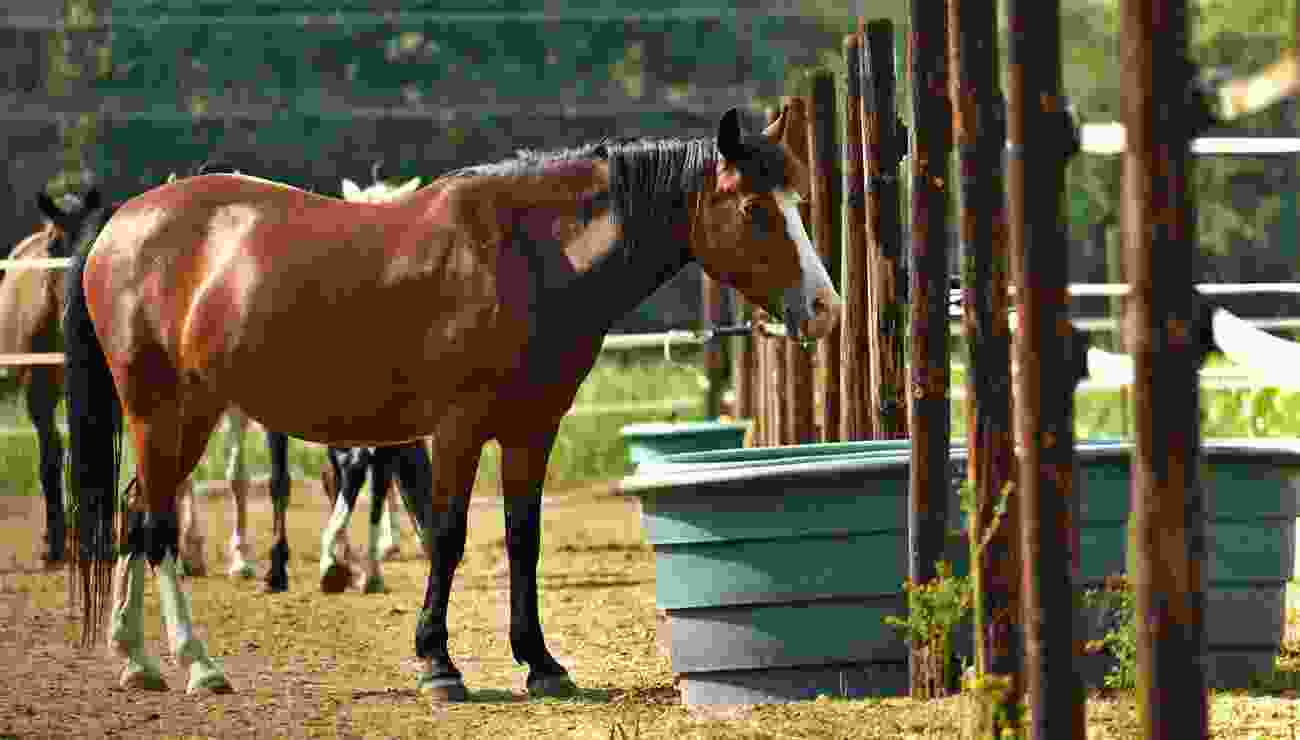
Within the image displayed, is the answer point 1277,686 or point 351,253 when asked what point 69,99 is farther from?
point 1277,686

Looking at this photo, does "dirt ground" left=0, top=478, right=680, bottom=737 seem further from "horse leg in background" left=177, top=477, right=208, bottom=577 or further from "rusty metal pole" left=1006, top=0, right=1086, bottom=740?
"rusty metal pole" left=1006, top=0, right=1086, bottom=740

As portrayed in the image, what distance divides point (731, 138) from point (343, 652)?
2615 millimetres

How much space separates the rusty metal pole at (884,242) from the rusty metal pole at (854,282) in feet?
1.15

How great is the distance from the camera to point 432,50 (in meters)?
22.7

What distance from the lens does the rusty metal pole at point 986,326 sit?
15.3ft

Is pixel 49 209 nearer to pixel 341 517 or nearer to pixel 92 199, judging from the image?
pixel 92 199

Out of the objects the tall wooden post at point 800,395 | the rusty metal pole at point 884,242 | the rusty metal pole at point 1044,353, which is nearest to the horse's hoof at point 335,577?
the tall wooden post at point 800,395

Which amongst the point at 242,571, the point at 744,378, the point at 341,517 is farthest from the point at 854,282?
the point at 744,378

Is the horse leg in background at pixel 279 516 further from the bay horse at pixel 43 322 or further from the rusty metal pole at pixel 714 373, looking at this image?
the rusty metal pole at pixel 714 373

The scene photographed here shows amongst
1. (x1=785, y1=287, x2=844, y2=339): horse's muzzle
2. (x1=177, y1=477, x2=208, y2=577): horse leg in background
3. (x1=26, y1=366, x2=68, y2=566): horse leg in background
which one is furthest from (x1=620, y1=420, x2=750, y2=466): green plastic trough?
(x1=785, y1=287, x2=844, y2=339): horse's muzzle

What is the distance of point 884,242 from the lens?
6859 millimetres

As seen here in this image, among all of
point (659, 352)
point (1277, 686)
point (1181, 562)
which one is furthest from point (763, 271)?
point (659, 352)

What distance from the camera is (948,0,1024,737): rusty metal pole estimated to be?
184 inches

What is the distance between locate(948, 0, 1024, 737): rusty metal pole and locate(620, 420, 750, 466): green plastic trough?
575 cm
